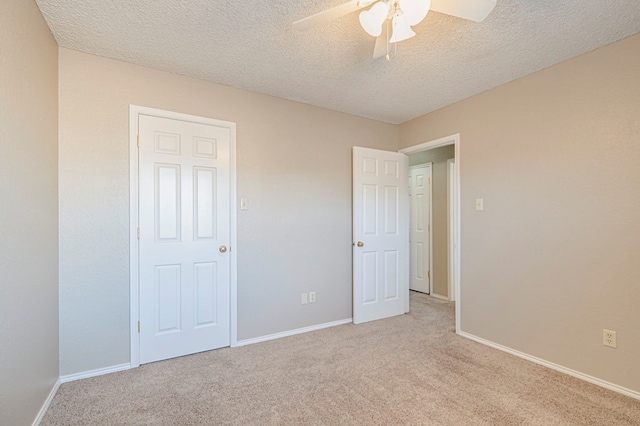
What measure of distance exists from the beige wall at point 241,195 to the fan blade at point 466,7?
193 cm

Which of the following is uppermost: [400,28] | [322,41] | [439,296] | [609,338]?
[322,41]

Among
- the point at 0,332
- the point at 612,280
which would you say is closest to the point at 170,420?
the point at 0,332

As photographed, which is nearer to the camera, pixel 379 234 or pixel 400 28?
pixel 400 28

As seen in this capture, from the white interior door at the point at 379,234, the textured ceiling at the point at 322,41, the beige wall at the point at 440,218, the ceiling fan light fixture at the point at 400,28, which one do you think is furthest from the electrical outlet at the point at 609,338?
the ceiling fan light fixture at the point at 400,28

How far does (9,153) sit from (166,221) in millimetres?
1174


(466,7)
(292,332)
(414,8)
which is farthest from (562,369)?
(414,8)

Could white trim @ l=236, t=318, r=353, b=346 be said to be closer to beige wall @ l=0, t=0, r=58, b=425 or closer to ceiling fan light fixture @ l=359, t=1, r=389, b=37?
beige wall @ l=0, t=0, r=58, b=425

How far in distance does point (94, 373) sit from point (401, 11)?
10.3 feet

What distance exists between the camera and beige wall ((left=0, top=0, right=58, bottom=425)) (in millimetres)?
1418

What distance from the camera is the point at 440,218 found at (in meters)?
4.62

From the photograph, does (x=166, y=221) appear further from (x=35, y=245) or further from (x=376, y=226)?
(x=376, y=226)

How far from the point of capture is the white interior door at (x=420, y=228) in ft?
15.7

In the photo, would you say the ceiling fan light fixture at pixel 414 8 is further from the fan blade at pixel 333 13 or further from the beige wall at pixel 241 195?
the beige wall at pixel 241 195

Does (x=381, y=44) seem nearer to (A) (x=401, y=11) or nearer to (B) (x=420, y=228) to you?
(A) (x=401, y=11)
